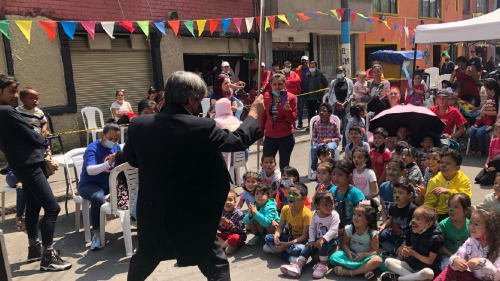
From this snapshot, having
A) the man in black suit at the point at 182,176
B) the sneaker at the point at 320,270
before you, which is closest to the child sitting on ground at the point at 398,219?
the sneaker at the point at 320,270

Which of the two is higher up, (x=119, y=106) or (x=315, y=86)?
(x=315, y=86)

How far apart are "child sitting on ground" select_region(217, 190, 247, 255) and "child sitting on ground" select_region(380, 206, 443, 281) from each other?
162cm

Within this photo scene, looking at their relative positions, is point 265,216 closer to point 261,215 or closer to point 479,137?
point 261,215

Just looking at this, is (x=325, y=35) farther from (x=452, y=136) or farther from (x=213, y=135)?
(x=213, y=135)

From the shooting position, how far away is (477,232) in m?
3.10

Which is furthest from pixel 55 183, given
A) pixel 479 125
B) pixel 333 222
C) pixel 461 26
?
pixel 461 26

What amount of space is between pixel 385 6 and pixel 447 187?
677 inches

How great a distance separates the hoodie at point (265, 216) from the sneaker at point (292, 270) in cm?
66

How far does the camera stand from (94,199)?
4719 mm

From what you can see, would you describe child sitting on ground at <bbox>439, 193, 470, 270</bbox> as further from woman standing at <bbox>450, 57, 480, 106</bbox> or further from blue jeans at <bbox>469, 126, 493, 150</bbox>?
woman standing at <bbox>450, 57, 480, 106</bbox>

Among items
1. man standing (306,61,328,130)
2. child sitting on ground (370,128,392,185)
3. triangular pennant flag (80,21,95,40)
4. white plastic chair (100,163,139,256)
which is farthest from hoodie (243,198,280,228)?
man standing (306,61,328,130)

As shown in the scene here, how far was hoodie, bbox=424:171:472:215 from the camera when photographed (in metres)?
4.20

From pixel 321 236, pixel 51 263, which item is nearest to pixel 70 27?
pixel 51 263

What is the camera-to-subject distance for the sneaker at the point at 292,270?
3838mm
